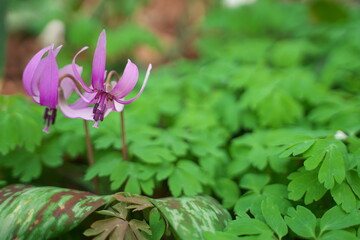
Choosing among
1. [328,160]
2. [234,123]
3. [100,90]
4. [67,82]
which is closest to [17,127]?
[67,82]

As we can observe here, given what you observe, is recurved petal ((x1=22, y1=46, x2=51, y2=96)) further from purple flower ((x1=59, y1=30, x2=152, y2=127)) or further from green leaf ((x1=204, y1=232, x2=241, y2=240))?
green leaf ((x1=204, y1=232, x2=241, y2=240))

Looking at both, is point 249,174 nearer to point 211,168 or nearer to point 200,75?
point 211,168

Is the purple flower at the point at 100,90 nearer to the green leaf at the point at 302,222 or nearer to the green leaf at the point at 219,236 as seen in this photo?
the green leaf at the point at 219,236

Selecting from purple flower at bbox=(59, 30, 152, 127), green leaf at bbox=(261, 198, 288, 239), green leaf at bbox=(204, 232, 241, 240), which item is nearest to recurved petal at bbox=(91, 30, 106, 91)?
purple flower at bbox=(59, 30, 152, 127)

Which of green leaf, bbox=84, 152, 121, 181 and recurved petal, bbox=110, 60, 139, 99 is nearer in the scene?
recurved petal, bbox=110, 60, 139, 99

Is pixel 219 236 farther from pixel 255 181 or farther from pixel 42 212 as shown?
pixel 42 212

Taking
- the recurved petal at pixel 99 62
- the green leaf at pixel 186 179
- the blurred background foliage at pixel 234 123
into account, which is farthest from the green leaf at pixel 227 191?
the recurved petal at pixel 99 62

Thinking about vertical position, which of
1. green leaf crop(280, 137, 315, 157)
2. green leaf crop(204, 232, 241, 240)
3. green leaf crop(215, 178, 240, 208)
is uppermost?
green leaf crop(280, 137, 315, 157)
